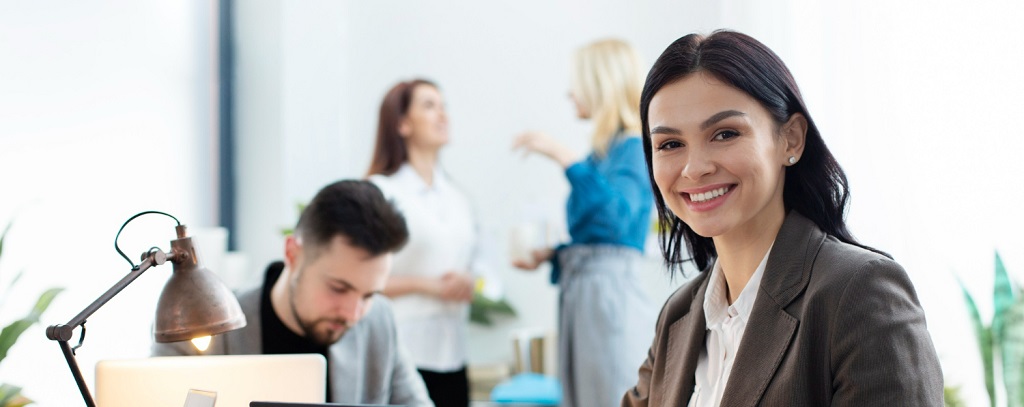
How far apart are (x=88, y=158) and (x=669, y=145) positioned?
8.26ft

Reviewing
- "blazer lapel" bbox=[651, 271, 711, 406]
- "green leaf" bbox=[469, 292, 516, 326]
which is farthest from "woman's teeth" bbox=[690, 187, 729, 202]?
"green leaf" bbox=[469, 292, 516, 326]

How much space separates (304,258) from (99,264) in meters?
1.51

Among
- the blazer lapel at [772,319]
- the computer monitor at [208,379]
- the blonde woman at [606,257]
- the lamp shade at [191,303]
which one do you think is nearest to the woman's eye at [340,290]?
the computer monitor at [208,379]

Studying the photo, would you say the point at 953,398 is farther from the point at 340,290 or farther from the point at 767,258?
the point at 340,290

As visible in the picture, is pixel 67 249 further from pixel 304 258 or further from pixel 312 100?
pixel 312 100

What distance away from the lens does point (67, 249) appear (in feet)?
10.5

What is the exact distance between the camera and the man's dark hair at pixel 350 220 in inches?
85.7

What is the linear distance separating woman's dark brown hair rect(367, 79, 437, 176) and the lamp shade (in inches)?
80.8

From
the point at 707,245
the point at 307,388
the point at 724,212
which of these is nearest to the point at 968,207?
the point at 707,245

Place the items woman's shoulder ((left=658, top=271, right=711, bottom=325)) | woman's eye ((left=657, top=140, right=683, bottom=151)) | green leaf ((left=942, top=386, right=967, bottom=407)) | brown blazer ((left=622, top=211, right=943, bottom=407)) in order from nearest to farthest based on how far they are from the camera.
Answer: brown blazer ((left=622, top=211, right=943, bottom=407)), woman's eye ((left=657, top=140, right=683, bottom=151)), woman's shoulder ((left=658, top=271, right=711, bottom=325)), green leaf ((left=942, top=386, right=967, bottom=407))

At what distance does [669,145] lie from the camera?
1.55 metres

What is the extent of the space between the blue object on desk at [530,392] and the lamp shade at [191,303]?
9.26ft

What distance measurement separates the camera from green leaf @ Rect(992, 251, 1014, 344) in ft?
8.84

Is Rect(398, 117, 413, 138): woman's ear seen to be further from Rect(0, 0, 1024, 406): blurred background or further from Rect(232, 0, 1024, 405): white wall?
Rect(232, 0, 1024, 405): white wall
